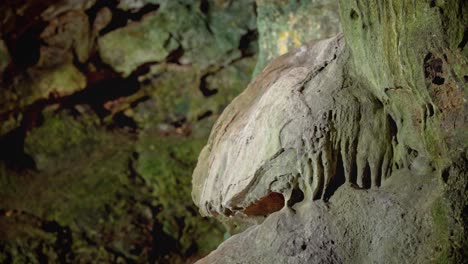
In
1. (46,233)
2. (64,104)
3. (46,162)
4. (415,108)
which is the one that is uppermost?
(415,108)

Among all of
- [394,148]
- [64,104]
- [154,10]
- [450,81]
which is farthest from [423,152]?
[64,104]

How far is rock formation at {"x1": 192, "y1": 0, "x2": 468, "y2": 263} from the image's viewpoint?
3.98 feet

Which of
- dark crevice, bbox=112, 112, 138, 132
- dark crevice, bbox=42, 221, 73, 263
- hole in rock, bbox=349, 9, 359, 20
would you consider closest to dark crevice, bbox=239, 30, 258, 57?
dark crevice, bbox=112, 112, 138, 132

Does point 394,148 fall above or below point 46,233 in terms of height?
above

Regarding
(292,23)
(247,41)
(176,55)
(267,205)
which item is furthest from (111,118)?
(267,205)

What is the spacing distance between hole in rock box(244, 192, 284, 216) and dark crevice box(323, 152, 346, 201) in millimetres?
187

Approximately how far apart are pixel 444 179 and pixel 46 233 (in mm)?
2706

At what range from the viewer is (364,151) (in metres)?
1.42

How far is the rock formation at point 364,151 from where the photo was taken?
1.21m

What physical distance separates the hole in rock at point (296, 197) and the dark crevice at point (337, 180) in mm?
76

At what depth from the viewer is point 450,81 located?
121cm

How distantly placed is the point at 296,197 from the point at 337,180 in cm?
12

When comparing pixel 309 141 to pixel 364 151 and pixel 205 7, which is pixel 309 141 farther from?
pixel 205 7

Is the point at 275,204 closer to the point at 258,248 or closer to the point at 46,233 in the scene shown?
the point at 258,248
